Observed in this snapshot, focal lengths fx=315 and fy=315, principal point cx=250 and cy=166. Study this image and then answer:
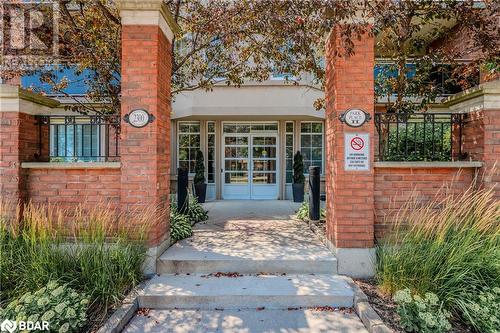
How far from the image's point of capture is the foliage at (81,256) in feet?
12.2

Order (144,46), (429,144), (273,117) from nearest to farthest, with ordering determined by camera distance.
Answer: (144,46), (429,144), (273,117)

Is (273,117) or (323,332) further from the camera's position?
(273,117)

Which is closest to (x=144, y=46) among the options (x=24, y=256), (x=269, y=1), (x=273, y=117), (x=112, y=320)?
(x=269, y=1)

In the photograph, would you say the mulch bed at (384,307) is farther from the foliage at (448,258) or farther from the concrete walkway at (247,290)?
the concrete walkway at (247,290)

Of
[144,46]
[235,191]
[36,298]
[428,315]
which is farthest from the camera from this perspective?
[235,191]

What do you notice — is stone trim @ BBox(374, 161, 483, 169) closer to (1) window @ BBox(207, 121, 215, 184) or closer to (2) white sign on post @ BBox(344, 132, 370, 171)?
(2) white sign on post @ BBox(344, 132, 370, 171)

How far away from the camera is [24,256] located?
→ 392 cm

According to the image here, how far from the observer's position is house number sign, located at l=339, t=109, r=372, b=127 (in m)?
4.46

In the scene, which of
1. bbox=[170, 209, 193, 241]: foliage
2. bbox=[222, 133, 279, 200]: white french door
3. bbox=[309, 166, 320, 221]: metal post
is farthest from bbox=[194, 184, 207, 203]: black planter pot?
bbox=[309, 166, 320, 221]: metal post

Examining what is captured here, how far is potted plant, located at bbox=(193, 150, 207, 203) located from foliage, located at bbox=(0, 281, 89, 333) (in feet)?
27.1

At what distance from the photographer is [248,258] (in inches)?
182

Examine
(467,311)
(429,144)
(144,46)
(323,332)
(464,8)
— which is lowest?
(323,332)

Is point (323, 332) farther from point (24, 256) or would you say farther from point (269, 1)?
point (269, 1)

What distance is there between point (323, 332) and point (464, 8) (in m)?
5.44
